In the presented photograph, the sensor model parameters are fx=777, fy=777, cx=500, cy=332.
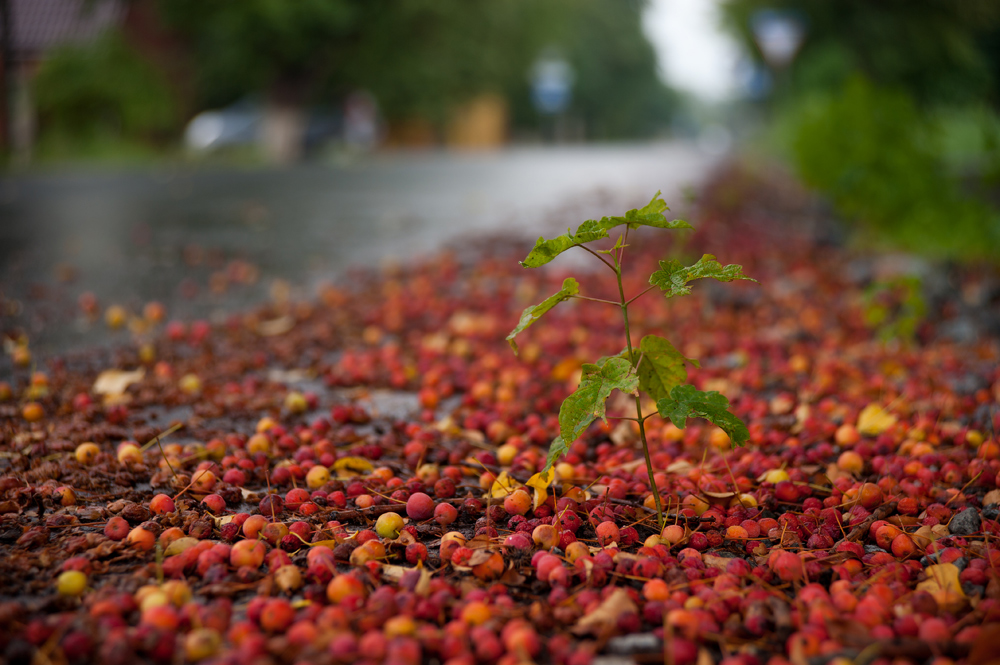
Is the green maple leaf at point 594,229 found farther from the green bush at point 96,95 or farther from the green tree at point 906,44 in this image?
the green tree at point 906,44

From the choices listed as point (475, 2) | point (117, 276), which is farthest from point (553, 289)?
point (475, 2)

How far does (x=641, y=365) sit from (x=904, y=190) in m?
4.90

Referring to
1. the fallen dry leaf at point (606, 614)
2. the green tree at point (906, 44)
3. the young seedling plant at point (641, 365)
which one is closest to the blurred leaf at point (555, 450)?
the young seedling plant at point (641, 365)

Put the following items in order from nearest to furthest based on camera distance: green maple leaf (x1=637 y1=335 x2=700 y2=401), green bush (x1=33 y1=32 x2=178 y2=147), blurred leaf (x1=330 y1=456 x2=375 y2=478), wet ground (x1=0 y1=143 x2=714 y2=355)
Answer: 1. green maple leaf (x1=637 y1=335 x2=700 y2=401)
2. blurred leaf (x1=330 y1=456 x2=375 y2=478)
3. wet ground (x1=0 y1=143 x2=714 y2=355)
4. green bush (x1=33 y1=32 x2=178 y2=147)

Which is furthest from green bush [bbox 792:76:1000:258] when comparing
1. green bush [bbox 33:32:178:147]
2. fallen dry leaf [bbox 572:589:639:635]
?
green bush [bbox 33:32:178:147]

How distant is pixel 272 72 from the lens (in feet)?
65.1

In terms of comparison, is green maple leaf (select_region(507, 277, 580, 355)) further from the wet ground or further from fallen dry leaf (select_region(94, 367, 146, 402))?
the wet ground

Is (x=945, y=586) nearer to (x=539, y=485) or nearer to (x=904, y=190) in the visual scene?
(x=539, y=485)

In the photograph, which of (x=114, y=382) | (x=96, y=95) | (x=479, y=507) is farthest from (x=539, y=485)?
(x=96, y=95)

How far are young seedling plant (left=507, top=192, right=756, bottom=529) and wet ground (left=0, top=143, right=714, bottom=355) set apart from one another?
270cm

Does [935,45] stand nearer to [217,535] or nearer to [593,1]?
[217,535]

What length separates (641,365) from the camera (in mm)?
1819

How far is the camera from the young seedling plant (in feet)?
5.19

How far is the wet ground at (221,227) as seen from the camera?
447 centimetres
